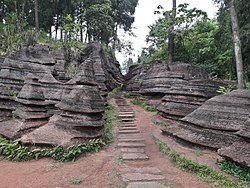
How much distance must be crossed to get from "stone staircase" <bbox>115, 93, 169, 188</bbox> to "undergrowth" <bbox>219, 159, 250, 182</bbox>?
71.4 inches

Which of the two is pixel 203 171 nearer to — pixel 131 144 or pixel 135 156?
pixel 135 156

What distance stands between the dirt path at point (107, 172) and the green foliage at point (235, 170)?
0.99 metres

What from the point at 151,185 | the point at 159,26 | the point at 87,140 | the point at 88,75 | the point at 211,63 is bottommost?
the point at 151,185

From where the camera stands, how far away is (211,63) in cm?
1933

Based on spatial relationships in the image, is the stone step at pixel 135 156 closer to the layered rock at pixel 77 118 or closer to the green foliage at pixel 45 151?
the green foliage at pixel 45 151

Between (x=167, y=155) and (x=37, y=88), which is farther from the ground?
(x=37, y=88)

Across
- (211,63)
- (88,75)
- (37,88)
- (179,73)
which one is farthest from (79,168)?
(211,63)

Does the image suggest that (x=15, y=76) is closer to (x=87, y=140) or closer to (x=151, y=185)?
(x=87, y=140)

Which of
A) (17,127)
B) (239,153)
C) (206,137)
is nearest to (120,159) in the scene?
(206,137)

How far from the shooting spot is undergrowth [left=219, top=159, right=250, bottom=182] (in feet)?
21.6

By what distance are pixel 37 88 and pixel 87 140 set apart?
3.47 metres

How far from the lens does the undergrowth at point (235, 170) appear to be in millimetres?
6598

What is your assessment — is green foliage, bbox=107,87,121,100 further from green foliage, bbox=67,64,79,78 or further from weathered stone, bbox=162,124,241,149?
weathered stone, bbox=162,124,241,149

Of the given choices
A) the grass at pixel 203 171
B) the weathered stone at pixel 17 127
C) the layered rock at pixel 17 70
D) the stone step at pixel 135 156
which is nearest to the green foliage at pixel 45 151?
the weathered stone at pixel 17 127
